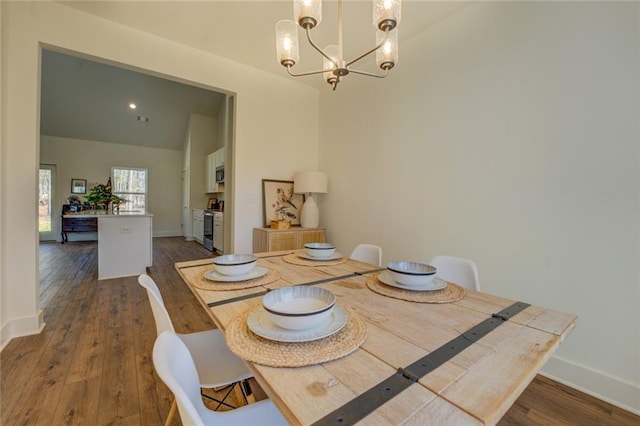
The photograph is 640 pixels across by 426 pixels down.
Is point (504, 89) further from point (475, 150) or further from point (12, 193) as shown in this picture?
point (12, 193)

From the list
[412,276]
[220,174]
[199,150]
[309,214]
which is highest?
[199,150]

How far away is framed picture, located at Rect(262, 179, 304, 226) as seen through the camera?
334 centimetres

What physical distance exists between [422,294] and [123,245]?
13.7ft

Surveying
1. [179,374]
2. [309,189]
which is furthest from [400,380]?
[309,189]

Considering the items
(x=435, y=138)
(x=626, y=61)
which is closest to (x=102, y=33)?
(x=435, y=138)

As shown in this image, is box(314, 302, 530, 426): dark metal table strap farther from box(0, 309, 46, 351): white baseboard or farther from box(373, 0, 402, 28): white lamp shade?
box(0, 309, 46, 351): white baseboard

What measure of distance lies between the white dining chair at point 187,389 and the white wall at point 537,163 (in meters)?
1.91

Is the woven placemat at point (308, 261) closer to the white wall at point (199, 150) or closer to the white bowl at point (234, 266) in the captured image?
the white bowl at point (234, 266)

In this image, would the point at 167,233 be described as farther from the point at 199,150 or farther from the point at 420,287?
the point at 420,287

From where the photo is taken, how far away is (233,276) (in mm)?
1292

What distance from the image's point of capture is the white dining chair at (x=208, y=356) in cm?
104

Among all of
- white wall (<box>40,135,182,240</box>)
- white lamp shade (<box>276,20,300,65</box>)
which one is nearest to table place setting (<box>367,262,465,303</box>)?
white lamp shade (<box>276,20,300,65</box>)

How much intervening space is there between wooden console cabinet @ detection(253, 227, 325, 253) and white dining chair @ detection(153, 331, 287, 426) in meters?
2.14

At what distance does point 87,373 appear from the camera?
1.68 metres
